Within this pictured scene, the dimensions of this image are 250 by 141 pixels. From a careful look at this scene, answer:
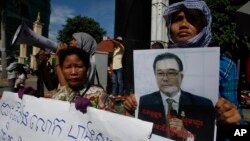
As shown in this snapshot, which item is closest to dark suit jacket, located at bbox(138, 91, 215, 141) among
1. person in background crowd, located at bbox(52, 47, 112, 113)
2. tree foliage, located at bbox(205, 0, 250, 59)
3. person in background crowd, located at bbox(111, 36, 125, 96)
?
person in background crowd, located at bbox(52, 47, 112, 113)

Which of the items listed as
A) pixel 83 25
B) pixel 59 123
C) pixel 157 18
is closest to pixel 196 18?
pixel 59 123

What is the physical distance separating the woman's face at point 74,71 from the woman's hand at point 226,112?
3.61ft

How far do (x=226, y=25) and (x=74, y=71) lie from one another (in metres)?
21.3

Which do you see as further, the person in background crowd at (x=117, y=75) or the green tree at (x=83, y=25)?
the green tree at (x=83, y=25)

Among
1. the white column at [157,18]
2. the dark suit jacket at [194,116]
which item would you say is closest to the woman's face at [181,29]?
the dark suit jacket at [194,116]

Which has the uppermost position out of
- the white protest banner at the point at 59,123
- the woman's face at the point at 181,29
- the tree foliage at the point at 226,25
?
the tree foliage at the point at 226,25

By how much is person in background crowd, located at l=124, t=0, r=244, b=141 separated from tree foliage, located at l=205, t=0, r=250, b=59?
20511 mm

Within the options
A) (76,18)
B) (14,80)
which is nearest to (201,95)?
(14,80)

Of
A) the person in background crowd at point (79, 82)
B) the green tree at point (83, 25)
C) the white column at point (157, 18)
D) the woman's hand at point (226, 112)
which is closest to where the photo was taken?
the woman's hand at point (226, 112)

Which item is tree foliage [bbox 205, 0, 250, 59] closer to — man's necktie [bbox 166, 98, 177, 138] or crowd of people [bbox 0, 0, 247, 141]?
crowd of people [bbox 0, 0, 247, 141]

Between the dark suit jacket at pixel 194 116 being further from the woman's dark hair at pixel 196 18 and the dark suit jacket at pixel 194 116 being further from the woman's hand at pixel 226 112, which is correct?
the woman's dark hair at pixel 196 18

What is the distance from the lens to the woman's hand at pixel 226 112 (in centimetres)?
204

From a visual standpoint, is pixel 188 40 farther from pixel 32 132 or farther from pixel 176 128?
pixel 32 132

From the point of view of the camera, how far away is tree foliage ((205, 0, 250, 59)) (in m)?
22.6
